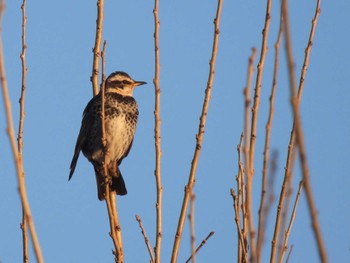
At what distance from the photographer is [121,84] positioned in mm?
8906

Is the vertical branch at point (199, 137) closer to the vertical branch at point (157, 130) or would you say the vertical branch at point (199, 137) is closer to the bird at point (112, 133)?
the vertical branch at point (157, 130)

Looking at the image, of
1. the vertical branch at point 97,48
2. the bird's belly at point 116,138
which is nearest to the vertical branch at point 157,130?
the vertical branch at point 97,48

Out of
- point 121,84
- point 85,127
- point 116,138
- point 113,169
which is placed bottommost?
point 113,169

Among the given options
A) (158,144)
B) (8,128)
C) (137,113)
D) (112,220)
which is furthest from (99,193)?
(8,128)

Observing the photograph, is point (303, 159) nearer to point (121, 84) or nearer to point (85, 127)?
point (85, 127)

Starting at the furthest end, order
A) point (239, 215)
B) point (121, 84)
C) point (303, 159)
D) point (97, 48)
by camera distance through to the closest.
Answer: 1. point (121, 84)
2. point (97, 48)
3. point (239, 215)
4. point (303, 159)

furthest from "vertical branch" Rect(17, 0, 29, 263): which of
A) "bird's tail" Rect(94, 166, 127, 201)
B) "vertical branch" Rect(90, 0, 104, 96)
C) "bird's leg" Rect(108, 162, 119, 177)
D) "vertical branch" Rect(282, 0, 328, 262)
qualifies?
"bird's leg" Rect(108, 162, 119, 177)

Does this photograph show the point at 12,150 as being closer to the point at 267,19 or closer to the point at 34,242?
the point at 34,242

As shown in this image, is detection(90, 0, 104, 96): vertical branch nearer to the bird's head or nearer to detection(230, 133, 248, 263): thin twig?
detection(230, 133, 248, 263): thin twig

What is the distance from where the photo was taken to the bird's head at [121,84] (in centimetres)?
884

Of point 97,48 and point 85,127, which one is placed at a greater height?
point 85,127

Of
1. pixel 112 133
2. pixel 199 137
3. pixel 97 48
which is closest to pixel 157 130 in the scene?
pixel 199 137

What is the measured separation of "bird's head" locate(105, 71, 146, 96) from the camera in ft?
29.0

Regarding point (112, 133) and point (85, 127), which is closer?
point (112, 133)
